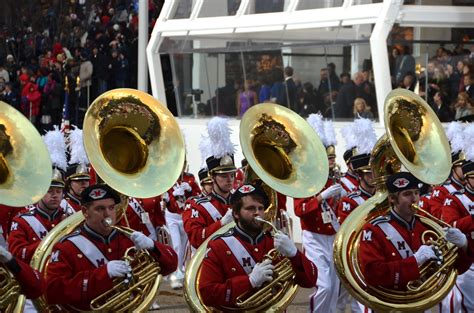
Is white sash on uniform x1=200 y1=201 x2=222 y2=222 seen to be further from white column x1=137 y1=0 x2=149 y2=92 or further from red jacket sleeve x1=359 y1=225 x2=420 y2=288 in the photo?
white column x1=137 y1=0 x2=149 y2=92

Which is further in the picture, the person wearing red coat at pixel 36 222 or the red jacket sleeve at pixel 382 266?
the person wearing red coat at pixel 36 222

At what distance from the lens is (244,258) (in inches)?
357

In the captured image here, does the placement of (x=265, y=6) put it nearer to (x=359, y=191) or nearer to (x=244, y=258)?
(x=359, y=191)

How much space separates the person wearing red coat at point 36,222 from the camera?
1102 cm

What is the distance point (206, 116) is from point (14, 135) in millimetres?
16228

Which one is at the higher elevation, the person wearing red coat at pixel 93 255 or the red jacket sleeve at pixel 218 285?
the person wearing red coat at pixel 93 255

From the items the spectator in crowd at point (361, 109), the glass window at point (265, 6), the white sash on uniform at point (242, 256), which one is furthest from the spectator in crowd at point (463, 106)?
the white sash on uniform at point (242, 256)

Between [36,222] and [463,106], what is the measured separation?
10047 mm

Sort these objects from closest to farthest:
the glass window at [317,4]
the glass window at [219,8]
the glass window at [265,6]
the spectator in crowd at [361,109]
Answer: the spectator in crowd at [361,109] < the glass window at [317,4] < the glass window at [265,6] < the glass window at [219,8]

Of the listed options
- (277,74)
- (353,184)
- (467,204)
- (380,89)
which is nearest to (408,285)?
(467,204)

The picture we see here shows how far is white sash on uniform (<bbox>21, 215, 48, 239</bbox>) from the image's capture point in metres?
11.3

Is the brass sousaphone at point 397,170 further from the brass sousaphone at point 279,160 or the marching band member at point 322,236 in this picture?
the marching band member at point 322,236

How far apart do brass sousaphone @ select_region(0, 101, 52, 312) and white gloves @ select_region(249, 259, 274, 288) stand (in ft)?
4.81

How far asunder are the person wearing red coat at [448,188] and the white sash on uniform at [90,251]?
4.96 meters
